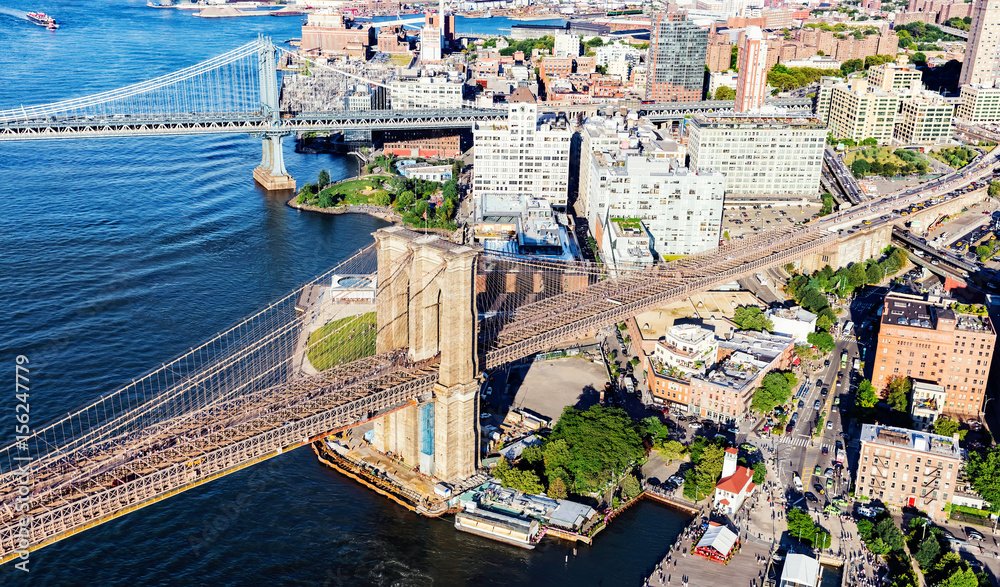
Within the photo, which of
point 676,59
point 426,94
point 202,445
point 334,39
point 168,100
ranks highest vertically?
point 676,59

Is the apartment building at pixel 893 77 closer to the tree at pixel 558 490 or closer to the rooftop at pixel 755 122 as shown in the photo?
the rooftop at pixel 755 122

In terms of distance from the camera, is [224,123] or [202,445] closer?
[202,445]

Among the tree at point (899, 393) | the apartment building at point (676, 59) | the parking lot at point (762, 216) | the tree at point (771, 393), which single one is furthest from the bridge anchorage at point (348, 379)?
the apartment building at point (676, 59)

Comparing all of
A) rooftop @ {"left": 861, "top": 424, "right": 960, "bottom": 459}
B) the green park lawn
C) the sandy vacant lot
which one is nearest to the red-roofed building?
rooftop @ {"left": 861, "top": 424, "right": 960, "bottom": 459}

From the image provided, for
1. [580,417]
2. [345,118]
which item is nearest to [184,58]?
[345,118]

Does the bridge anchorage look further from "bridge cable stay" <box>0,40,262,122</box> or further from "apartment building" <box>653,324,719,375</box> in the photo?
"bridge cable stay" <box>0,40,262,122</box>

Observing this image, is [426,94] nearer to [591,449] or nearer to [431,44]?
[431,44]

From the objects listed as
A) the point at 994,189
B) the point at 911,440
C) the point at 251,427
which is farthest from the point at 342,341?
the point at 994,189

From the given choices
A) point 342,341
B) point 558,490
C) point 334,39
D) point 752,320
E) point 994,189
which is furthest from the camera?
point 334,39
